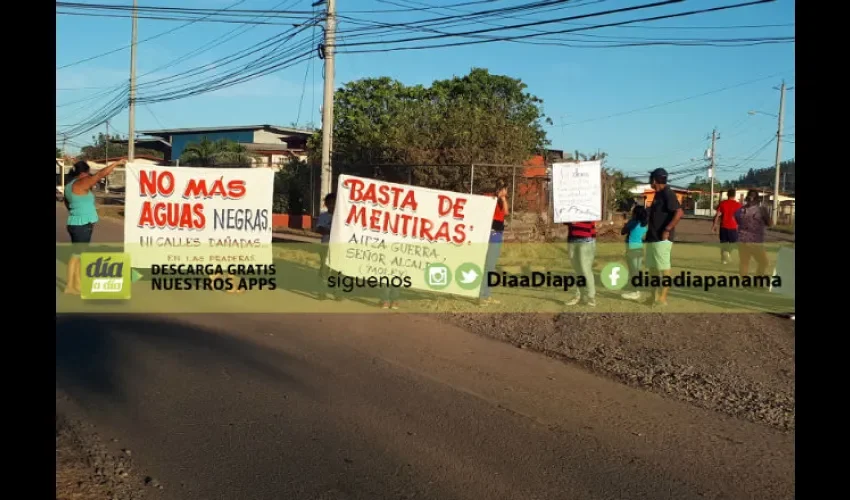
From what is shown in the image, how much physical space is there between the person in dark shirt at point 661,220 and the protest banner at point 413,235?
7.20ft

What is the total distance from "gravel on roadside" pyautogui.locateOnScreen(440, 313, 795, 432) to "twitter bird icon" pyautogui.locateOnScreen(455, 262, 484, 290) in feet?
1.58

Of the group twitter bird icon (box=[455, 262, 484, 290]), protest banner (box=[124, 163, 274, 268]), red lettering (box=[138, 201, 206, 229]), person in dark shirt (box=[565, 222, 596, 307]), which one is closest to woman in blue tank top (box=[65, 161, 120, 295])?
protest banner (box=[124, 163, 274, 268])

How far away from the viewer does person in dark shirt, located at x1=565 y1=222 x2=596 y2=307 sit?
10211mm

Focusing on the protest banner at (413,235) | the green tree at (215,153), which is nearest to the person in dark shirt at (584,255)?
the protest banner at (413,235)

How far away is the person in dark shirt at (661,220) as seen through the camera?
32.4 feet

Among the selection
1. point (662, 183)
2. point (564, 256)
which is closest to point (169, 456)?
point (662, 183)

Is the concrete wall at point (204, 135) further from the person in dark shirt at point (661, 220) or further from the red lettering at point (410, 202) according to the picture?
the person in dark shirt at point (661, 220)

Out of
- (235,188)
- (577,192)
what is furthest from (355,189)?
(577,192)

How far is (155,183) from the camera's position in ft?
35.0

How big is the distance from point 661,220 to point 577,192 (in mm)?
1213

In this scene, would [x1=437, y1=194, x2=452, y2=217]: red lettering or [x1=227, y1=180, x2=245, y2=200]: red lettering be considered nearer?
[x1=437, y1=194, x2=452, y2=217]: red lettering

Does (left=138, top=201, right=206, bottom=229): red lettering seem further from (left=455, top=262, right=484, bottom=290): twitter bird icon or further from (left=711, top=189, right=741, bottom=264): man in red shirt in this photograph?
(left=711, top=189, right=741, bottom=264): man in red shirt

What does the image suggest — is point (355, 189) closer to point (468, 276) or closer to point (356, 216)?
point (356, 216)
